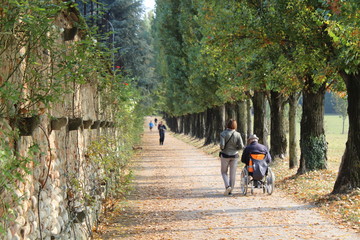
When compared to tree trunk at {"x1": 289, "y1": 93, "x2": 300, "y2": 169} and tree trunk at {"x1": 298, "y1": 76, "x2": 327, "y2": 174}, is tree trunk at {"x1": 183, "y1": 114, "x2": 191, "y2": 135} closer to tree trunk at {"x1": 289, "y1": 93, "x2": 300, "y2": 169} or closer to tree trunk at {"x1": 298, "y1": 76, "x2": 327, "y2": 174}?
tree trunk at {"x1": 289, "y1": 93, "x2": 300, "y2": 169}

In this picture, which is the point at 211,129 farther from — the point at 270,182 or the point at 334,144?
the point at 270,182

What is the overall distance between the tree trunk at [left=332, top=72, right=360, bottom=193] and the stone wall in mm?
5253

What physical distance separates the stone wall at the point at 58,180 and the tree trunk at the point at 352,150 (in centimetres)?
525

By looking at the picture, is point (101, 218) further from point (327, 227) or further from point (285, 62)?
point (285, 62)

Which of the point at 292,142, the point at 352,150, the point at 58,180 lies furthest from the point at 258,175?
the point at 292,142

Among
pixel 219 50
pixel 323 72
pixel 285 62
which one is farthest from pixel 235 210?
pixel 219 50

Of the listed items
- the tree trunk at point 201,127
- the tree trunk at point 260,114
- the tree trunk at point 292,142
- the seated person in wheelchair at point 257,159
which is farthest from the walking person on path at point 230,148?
the tree trunk at point 201,127

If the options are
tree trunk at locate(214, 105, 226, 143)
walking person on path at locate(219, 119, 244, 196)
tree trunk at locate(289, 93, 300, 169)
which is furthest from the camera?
tree trunk at locate(214, 105, 226, 143)

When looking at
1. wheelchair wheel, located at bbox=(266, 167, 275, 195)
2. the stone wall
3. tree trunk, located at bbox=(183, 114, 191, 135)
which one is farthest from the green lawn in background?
tree trunk, located at bbox=(183, 114, 191, 135)

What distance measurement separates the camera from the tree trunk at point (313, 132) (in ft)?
49.7

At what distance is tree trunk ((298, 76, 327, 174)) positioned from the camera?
15.1m

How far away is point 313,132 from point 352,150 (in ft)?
12.5

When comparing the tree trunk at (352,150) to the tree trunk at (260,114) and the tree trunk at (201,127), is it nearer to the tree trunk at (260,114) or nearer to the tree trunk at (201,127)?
the tree trunk at (260,114)

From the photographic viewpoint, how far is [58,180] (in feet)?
21.5
